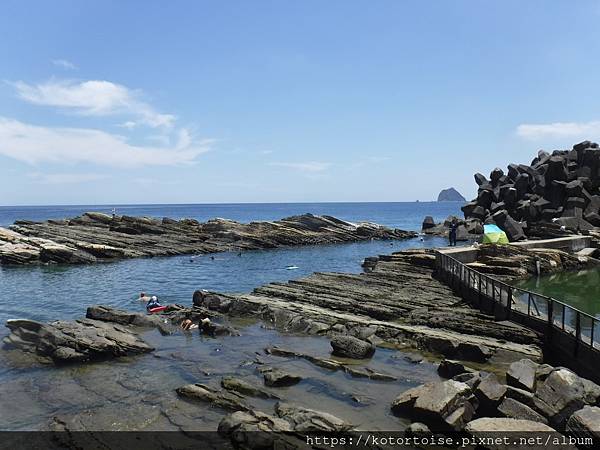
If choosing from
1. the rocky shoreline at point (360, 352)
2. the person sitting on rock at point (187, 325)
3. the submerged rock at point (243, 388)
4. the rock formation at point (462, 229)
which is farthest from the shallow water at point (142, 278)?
the rock formation at point (462, 229)

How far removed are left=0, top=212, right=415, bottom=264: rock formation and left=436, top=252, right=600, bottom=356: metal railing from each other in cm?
4432

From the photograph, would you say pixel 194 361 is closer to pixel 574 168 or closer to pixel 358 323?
pixel 358 323

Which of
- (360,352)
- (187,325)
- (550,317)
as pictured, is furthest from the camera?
(187,325)

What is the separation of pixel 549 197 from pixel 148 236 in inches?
2475

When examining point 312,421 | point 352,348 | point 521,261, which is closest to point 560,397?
point 312,421

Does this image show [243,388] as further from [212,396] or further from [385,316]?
[385,316]

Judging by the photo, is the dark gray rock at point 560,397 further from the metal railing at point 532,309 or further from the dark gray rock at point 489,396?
the metal railing at point 532,309

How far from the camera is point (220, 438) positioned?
12.5m

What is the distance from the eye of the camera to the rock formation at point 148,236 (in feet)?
181

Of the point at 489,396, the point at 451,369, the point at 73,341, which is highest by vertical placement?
the point at 489,396

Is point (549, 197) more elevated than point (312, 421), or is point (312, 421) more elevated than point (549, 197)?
point (549, 197)

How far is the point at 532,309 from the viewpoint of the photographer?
68.2ft

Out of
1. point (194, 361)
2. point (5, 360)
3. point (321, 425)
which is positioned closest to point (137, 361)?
point (194, 361)

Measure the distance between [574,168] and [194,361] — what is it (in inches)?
3037
